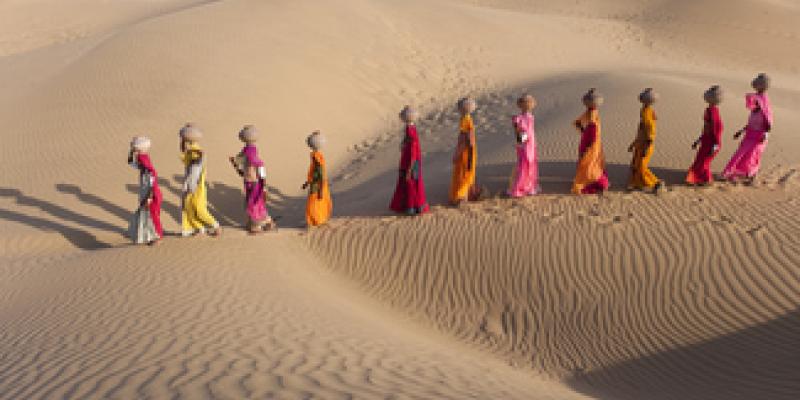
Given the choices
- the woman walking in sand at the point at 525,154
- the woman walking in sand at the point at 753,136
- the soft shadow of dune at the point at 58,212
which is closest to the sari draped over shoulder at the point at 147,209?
the soft shadow of dune at the point at 58,212

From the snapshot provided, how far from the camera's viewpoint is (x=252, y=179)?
9.41 metres

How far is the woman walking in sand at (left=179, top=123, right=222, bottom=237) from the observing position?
29.0 feet

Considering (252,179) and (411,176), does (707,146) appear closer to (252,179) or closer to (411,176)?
(411,176)

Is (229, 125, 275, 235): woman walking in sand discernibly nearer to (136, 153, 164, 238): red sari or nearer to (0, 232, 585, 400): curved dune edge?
(0, 232, 585, 400): curved dune edge

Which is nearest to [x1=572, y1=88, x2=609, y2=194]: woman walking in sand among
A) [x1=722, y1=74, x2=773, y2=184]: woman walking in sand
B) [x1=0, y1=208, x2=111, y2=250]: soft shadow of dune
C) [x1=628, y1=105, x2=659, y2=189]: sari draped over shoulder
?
[x1=628, y1=105, x2=659, y2=189]: sari draped over shoulder

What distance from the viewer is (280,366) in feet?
15.3

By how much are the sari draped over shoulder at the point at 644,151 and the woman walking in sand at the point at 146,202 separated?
8.30m

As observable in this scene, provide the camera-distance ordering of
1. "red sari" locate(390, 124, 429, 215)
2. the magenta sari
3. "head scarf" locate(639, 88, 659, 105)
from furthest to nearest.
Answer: "red sari" locate(390, 124, 429, 215), the magenta sari, "head scarf" locate(639, 88, 659, 105)

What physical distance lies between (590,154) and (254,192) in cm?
606

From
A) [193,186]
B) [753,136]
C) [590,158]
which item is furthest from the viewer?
[590,158]

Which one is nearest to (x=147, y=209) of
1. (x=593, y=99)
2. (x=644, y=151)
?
(x=593, y=99)

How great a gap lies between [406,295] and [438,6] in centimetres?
2072

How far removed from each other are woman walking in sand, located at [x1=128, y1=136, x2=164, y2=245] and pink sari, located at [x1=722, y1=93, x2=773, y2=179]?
9955 mm

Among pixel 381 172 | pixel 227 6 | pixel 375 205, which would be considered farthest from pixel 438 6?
pixel 375 205
